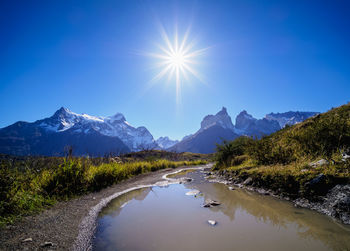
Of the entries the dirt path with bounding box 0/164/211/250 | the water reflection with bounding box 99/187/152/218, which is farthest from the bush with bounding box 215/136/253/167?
the dirt path with bounding box 0/164/211/250

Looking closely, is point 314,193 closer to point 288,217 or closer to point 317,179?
point 317,179

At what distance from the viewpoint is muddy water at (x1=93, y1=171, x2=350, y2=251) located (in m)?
2.92

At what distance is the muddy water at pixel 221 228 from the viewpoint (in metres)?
2.92

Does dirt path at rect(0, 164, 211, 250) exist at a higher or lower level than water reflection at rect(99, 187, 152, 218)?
higher

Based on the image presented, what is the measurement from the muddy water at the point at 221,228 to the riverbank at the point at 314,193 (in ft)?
0.89

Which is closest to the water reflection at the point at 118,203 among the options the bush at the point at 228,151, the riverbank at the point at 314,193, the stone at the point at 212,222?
the stone at the point at 212,222

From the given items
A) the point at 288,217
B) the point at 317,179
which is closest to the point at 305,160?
the point at 317,179

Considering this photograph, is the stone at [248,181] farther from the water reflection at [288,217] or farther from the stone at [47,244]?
the stone at [47,244]

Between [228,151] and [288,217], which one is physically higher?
[228,151]

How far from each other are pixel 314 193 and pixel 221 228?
3226 mm

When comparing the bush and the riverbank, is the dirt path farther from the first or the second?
the bush

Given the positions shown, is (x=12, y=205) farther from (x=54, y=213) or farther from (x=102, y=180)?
(x=102, y=180)

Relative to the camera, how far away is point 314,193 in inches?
184

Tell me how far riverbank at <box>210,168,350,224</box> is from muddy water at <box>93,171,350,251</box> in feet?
0.89
